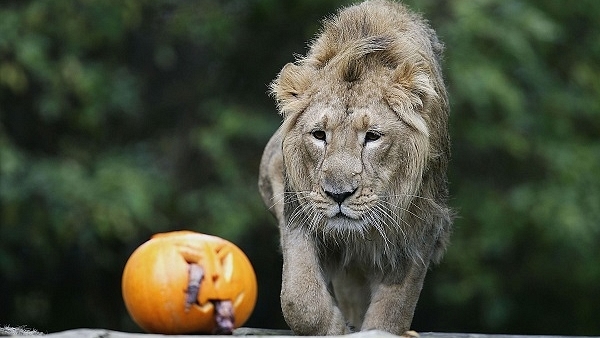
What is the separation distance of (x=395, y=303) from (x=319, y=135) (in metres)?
0.79

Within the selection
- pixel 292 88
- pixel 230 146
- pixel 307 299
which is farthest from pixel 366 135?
pixel 230 146

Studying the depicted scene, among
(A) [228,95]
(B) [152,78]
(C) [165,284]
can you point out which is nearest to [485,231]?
(A) [228,95]

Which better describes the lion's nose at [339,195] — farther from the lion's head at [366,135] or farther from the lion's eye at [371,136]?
the lion's eye at [371,136]

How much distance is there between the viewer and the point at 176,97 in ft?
31.3

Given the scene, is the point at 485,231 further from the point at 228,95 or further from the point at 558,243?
the point at 228,95

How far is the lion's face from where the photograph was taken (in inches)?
171

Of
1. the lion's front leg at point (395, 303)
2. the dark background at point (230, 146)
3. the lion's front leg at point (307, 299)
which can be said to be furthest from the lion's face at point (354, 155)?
the dark background at point (230, 146)

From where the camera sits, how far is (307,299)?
4.41m

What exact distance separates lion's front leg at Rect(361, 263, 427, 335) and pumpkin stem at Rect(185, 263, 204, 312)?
39.0 inches

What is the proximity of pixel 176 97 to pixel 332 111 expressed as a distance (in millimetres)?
5211

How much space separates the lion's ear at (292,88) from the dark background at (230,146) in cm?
332

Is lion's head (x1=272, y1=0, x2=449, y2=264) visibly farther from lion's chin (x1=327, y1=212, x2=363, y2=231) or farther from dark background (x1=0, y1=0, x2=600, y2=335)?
dark background (x1=0, y1=0, x2=600, y2=335)

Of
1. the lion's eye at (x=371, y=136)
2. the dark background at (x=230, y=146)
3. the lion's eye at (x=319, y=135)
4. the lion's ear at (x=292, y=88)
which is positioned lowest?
the dark background at (x=230, y=146)

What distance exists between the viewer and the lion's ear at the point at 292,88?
466cm
